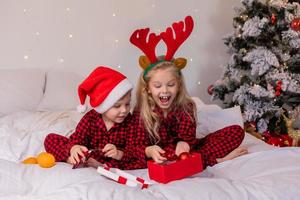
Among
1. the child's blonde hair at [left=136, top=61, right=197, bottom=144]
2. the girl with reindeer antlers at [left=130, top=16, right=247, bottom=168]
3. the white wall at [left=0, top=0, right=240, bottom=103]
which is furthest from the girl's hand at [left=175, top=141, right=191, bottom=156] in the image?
the white wall at [left=0, top=0, right=240, bottom=103]

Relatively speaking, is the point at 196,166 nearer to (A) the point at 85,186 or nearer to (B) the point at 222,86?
(A) the point at 85,186

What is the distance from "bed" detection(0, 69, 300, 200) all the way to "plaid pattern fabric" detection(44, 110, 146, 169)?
0.08 metres

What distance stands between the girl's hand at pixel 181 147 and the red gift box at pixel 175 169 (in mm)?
158

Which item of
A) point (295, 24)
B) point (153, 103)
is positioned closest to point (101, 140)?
point (153, 103)

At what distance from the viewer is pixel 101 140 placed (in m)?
1.96

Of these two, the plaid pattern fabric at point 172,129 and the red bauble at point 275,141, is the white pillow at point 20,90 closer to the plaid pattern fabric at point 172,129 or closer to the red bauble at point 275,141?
the plaid pattern fabric at point 172,129

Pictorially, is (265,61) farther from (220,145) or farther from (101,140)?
(101,140)

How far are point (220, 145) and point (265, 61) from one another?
1061 mm

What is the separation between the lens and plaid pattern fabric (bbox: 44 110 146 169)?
6.22ft

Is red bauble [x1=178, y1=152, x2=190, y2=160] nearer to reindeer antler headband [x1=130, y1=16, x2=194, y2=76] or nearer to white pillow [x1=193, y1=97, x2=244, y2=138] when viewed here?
reindeer antler headband [x1=130, y1=16, x2=194, y2=76]

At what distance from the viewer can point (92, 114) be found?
1980mm

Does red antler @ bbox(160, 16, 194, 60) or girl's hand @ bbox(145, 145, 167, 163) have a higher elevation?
red antler @ bbox(160, 16, 194, 60)

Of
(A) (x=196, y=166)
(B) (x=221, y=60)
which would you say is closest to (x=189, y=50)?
(B) (x=221, y=60)

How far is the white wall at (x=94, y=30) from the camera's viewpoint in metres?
3.07
